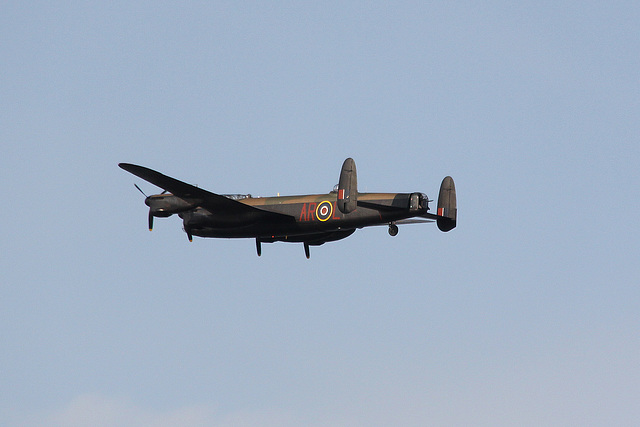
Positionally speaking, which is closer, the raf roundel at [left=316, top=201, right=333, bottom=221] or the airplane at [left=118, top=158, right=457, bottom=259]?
the airplane at [left=118, top=158, right=457, bottom=259]

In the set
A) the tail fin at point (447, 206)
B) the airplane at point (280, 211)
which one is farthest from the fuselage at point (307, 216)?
the tail fin at point (447, 206)

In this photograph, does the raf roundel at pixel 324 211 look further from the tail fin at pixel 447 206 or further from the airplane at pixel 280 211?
the tail fin at pixel 447 206

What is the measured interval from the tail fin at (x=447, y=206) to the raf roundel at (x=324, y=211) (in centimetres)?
568

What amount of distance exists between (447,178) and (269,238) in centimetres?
1060

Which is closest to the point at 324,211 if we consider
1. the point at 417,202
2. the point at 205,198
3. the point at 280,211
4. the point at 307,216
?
the point at 307,216

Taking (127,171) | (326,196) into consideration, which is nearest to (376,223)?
(326,196)

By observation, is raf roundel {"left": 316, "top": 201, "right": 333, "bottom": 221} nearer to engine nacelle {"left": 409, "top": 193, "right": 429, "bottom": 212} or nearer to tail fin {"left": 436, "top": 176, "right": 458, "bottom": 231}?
engine nacelle {"left": 409, "top": 193, "right": 429, "bottom": 212}

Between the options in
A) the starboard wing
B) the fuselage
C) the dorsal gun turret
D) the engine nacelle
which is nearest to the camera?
the dorsal gun turret

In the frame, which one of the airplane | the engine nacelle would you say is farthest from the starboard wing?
the engine nacelle

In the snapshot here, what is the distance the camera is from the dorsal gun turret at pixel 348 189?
5984 centimetres

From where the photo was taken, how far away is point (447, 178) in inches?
2527

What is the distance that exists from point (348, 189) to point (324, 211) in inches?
153

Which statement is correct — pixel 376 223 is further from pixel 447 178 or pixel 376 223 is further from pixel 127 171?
pixel 127 171

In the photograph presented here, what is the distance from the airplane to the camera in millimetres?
61750
